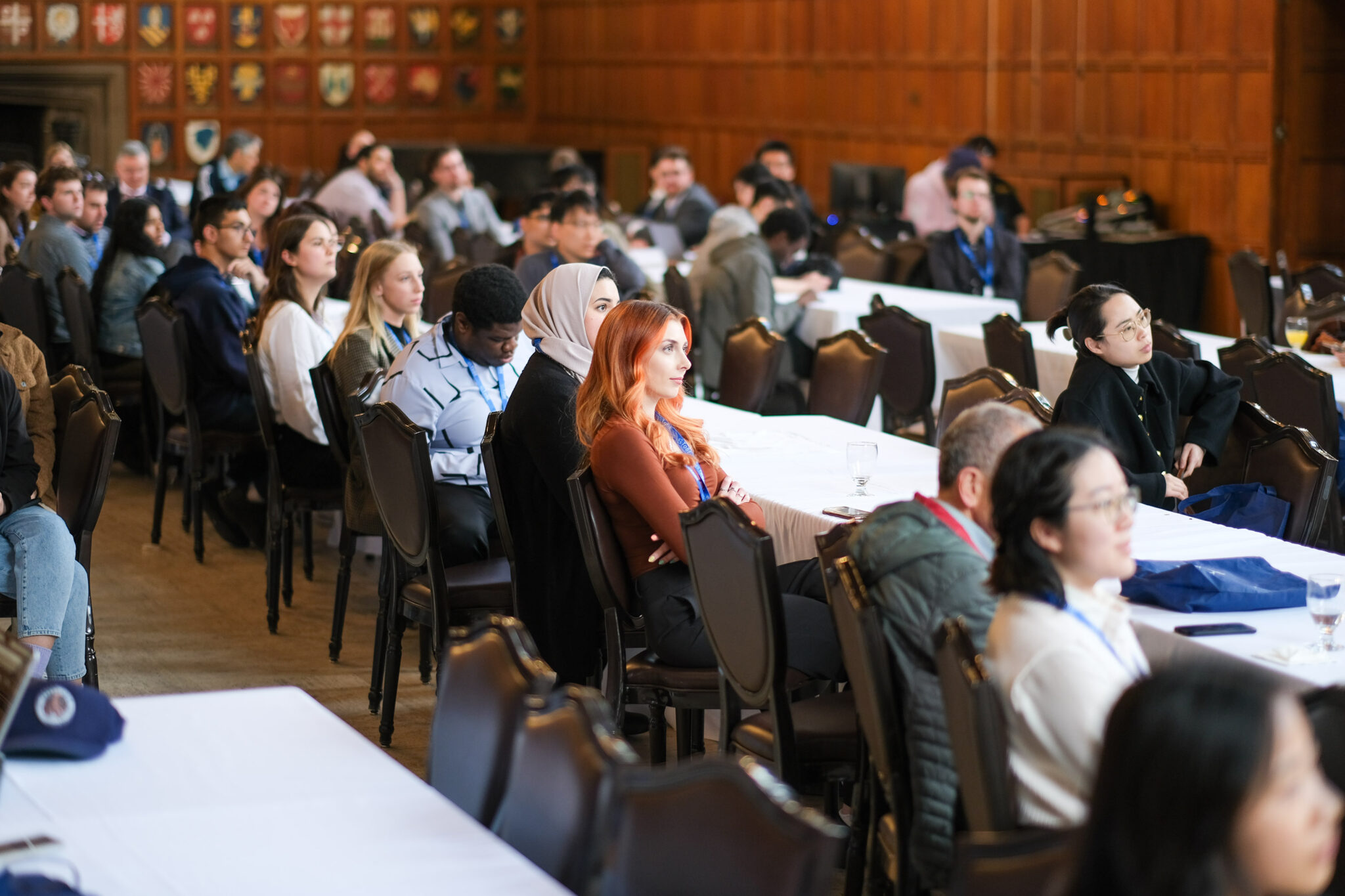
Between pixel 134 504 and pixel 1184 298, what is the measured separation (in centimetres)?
735

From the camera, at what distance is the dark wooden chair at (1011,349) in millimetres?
6637

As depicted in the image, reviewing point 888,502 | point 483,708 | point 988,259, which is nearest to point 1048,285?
point 988,259

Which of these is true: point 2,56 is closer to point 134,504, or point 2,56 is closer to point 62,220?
point 62,220

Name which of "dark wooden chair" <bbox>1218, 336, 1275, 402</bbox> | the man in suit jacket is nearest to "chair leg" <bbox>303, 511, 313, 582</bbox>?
"dark wooden chair" <bbox>1218, 336, 1275, 402</bbox>

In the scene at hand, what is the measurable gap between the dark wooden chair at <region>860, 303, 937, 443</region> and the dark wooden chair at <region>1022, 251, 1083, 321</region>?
6.33ft

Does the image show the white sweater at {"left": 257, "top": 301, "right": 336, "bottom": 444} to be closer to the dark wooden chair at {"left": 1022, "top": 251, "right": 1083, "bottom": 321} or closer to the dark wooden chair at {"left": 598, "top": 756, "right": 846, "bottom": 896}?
the dark wooden chair at {"left": 598, "top": 756, "right": 846, "bottom": 896}

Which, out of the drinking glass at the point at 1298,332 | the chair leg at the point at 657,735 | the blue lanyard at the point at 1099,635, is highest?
the drinking glass at the point at 1298,332

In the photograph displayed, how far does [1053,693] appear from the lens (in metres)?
2.43

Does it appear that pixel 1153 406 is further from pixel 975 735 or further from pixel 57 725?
pixel 57 725

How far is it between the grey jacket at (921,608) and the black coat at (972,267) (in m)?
6.65

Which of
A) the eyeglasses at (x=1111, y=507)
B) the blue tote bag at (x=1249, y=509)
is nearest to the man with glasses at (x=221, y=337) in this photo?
the blue tote bag at (x=1249, y=509)

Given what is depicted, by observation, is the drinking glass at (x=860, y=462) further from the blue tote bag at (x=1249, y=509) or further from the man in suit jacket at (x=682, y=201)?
the man in suit jacket at (x=682, y=201)

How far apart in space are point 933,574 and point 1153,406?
2113mm

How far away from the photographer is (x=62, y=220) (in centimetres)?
848
